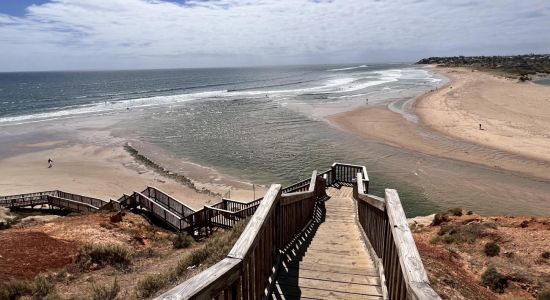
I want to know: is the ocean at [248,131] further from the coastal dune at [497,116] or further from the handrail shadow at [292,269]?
the handrail shadow at [292,269]

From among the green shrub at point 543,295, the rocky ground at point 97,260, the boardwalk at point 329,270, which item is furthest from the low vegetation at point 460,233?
the rocky ground at point 97,260

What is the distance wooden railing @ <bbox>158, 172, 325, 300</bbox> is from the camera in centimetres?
270

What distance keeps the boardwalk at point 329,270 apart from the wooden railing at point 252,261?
0.95 feet

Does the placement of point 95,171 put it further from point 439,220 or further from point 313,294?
point 313,294

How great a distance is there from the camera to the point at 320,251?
6914mm

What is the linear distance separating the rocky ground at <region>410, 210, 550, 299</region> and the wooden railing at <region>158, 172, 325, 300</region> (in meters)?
3.58

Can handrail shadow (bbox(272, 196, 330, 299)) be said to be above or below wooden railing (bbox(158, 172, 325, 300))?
below

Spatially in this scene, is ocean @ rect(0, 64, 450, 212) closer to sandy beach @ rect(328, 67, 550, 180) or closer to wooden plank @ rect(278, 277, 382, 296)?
sandy beach @ rect(328, 67, 550, 180)

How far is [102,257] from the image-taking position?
409 inches

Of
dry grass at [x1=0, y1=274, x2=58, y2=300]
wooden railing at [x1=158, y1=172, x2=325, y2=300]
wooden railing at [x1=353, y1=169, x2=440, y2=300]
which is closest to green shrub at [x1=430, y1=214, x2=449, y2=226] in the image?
wooden railing at [x1=353, y1=169, x2=440, y2=300]

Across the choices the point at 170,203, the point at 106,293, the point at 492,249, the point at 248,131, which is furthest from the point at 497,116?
the point at 106,293

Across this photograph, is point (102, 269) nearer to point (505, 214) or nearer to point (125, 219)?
point (125, 219)

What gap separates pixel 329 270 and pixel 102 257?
7.30m

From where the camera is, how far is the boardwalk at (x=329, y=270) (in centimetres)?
487
